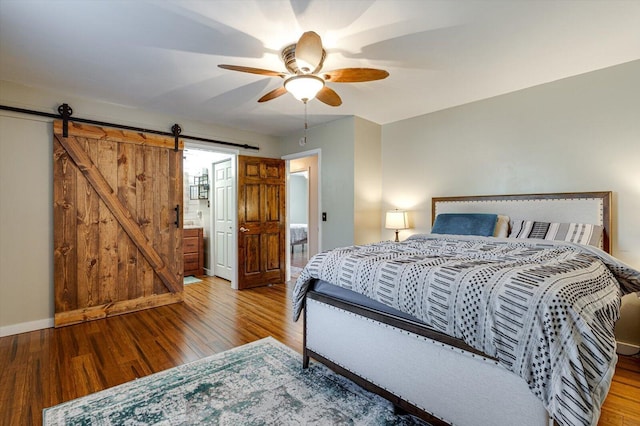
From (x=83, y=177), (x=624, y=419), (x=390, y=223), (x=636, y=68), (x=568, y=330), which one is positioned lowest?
(x=624, y=419)

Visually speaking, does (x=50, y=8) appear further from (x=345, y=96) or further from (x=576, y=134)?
(x=576, y=134)

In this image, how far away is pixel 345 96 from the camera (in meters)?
3.43

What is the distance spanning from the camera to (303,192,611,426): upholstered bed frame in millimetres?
1308

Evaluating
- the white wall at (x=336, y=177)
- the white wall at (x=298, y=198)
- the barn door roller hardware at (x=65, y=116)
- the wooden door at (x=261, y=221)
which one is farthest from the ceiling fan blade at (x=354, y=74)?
the white wall at (x=298, y=198)

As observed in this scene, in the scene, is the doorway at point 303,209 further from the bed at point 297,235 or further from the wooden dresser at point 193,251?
the wooden dresser at point 193,251

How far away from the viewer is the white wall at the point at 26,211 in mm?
3004

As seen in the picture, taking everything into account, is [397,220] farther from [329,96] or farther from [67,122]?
[67,122]

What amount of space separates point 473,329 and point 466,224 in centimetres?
221

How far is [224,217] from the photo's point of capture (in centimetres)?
523

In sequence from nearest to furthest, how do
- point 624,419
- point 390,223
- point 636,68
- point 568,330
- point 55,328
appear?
point 568,330 → point 624,419 → point 636,68 → point 55,328 → point 390,223

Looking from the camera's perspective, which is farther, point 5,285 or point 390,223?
point 390,223

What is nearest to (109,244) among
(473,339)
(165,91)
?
(165,91)

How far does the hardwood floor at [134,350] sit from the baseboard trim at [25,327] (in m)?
0.08

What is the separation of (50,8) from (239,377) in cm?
276
